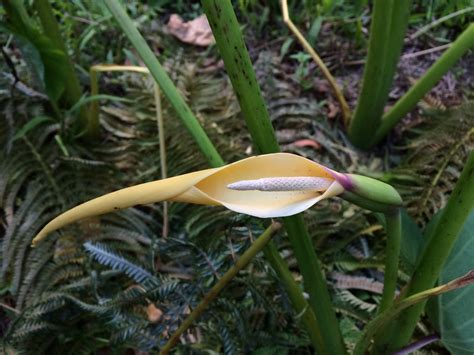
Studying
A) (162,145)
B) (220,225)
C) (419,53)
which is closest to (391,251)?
(220,225)

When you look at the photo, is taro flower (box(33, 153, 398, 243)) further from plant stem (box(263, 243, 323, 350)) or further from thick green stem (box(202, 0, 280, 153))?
plant stem (box(263, 243, 323, 350))

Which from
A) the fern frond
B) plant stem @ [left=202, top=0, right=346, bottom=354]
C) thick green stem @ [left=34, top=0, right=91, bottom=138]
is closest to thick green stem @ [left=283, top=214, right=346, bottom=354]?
plant stem @ [left=202, top=0, right=346, bottom=354]

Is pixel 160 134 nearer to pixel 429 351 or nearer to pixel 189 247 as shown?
pixel 189 247

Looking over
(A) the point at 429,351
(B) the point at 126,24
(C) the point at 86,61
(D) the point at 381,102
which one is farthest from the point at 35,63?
(A) the point at 429,351

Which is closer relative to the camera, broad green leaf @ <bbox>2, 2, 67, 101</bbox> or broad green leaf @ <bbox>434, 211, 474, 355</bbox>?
broad green leaf @ <bbox>434, 211, 474, 355</bbox>

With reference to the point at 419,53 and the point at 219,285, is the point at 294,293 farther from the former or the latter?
the point at 419,53

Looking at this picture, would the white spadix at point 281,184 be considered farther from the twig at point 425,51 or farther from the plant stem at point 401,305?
the twig at point 425,51
